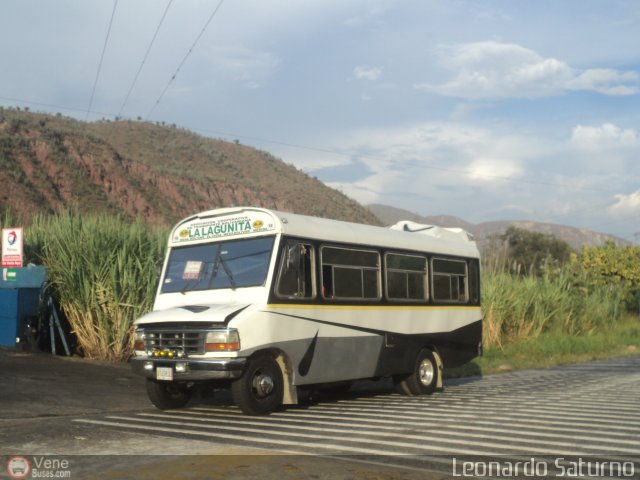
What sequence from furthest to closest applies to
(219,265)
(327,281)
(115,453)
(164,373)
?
(327,281) < (219,265) < (164,373) < (115,453)

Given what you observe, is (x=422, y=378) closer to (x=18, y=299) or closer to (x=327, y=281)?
(x=327, y=281)

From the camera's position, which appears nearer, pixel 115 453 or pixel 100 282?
pixel 115 453

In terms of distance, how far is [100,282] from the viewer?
1705 cm

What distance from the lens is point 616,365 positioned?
2259 centimetres

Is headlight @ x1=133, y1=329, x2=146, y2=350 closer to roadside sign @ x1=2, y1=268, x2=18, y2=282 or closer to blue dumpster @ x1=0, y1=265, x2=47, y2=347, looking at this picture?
blue dumpster @ x1=0, y1=265, x2=47, y2=347

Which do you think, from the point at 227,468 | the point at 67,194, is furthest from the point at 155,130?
the point at 227,468

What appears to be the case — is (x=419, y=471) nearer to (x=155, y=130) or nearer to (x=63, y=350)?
(x=63, y=350)

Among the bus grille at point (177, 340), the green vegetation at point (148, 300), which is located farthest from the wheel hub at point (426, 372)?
the green vegetation at point (148, 300)

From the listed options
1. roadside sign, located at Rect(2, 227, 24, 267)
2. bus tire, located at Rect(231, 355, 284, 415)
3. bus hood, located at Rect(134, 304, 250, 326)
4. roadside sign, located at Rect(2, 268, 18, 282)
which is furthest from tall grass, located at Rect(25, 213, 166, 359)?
bus tire, located at Rect(231, 355, 284, 415)

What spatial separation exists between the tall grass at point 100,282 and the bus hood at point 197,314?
5.41m

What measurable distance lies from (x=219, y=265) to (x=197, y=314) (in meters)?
1.31

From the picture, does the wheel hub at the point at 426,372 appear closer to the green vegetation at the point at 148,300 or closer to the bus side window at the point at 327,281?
the bus side window at the point at 327,281

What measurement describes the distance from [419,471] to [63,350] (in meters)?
12.3

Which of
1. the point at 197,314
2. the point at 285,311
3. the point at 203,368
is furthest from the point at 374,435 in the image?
the point at 197,314
